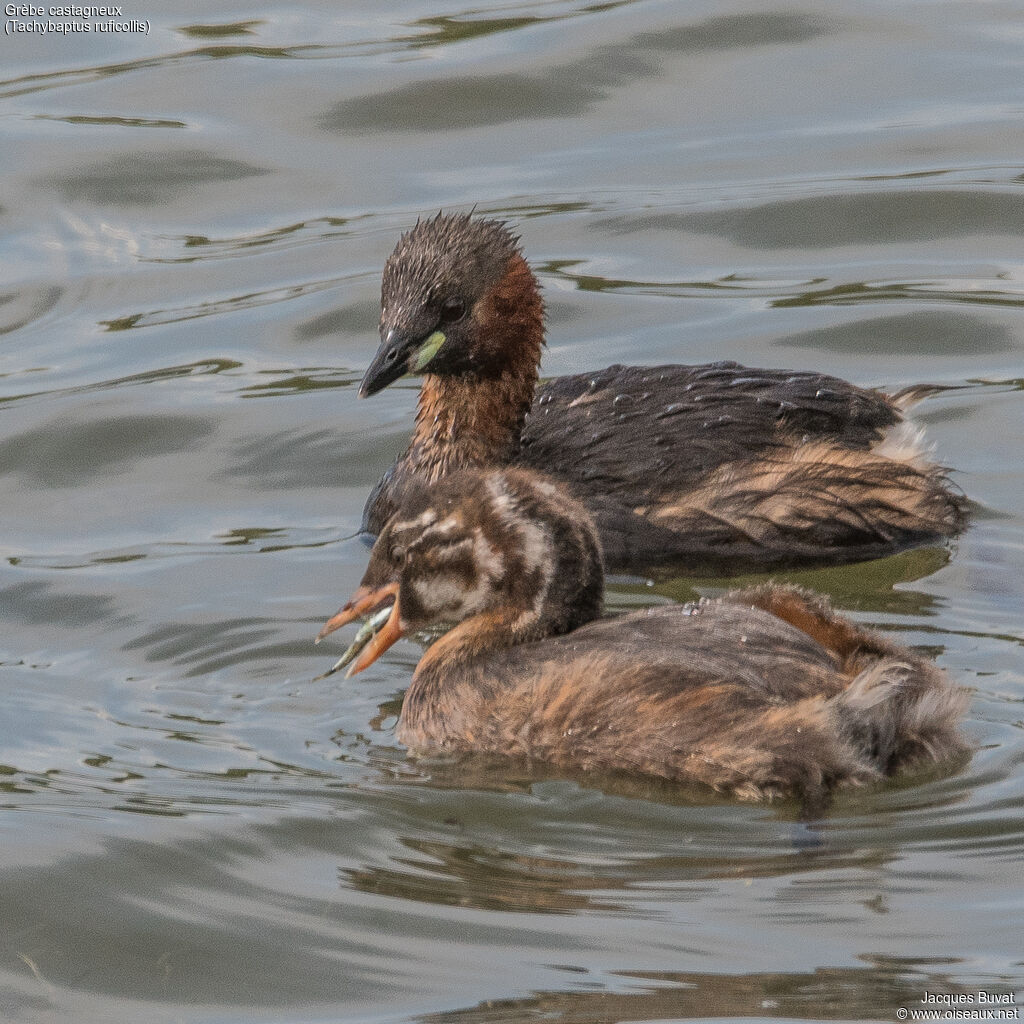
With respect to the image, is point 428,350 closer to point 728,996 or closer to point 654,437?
point 654,437

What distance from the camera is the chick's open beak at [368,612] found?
6953 millimetres

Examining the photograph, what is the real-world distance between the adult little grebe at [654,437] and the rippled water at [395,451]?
291mm

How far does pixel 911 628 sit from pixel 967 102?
6.66m

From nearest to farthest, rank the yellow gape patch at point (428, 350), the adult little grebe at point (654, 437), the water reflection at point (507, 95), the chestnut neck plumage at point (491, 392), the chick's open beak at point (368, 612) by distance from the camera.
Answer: the chick's open beak at point (368, 612) < the adult little grebe at point (654, 437) < the yellow gape patch at point (428, 350) < the chestnut neck plumage at point (491, 392) < the water reflection at point (507, 95)

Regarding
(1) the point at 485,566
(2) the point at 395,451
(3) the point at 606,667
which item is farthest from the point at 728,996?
(2) the point at 395,451

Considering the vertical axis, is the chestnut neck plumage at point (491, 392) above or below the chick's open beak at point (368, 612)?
above

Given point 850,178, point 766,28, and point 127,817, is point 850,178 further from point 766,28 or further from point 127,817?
point 127,817

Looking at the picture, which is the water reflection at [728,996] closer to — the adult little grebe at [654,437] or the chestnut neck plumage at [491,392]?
the adult little grebe at [654,437]

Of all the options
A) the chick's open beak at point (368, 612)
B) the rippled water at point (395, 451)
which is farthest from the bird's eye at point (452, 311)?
the chick's open beak at point (368, 612)

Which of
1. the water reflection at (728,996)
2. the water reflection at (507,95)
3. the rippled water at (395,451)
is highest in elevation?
the water reflection at (507,95)

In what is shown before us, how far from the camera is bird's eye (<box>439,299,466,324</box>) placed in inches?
340

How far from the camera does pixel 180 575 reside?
27.6 ft

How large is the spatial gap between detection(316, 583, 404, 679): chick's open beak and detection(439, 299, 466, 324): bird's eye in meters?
1.92

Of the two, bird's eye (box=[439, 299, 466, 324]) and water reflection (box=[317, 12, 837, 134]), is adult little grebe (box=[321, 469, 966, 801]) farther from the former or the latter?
water reflection (box=[317, 12, 837, 134])
